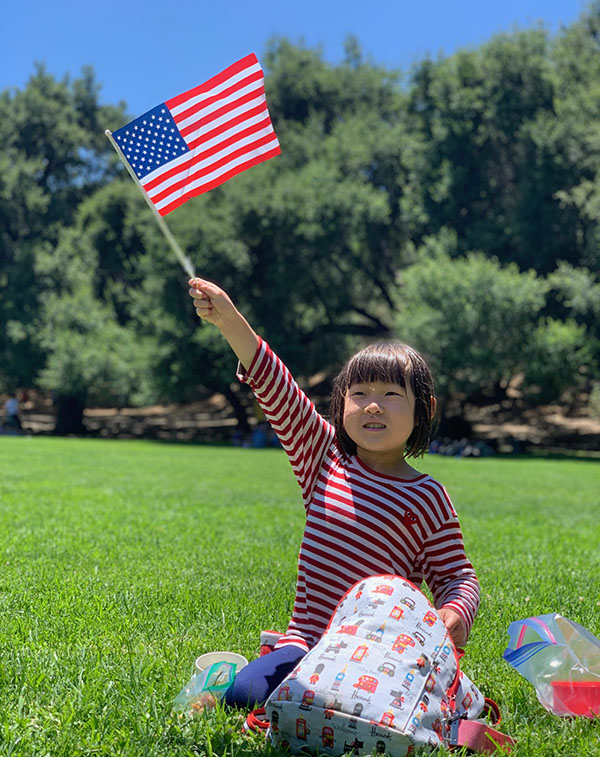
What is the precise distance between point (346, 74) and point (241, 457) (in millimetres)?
24326

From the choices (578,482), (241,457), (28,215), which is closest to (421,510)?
(578,482)

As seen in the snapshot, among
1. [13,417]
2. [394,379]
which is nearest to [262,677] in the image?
[394,379]

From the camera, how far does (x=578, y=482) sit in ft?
48.7

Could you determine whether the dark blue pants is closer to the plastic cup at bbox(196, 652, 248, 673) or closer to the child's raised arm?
the plastic cup at bbox(196, 652, 248, 673)

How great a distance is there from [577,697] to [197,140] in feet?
9.42

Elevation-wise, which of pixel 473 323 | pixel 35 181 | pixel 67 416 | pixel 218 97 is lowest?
pixel 67 416

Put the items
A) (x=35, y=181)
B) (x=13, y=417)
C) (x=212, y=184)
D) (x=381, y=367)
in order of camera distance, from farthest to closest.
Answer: (x=35, y=181) < (x=13, y=417) < (x=212, y=184) < (x=381, y=367)

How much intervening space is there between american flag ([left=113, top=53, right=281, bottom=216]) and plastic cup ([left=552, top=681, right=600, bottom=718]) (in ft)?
8.32

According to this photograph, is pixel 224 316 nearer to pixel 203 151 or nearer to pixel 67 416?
pixel 203 151

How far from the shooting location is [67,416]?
34.2 m

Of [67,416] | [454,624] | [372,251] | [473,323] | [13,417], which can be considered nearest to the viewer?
[454,624]

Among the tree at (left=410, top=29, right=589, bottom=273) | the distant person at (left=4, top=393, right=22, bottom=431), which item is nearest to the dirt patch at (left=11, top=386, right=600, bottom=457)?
the distant person at (left=4, top=393, right=22, bottom=431)

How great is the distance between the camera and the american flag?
3.63 meters

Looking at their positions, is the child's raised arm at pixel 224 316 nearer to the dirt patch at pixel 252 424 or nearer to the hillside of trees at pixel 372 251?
the hillside of trees at pixel 372 251
